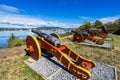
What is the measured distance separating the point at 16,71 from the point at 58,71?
5.09 feet

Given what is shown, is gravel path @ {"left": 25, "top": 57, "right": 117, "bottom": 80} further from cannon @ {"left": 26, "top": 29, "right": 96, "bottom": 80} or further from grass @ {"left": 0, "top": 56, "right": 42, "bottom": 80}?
cannon @ {"left": 26, "top": 29, "right": 96, "bottom": 80}

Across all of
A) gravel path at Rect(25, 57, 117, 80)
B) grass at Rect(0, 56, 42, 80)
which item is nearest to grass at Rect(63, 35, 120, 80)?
Result: gravel path at Rect(25, 57, 117, 80)

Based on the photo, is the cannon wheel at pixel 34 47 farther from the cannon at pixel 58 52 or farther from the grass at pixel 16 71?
the grass at pixel 16 71

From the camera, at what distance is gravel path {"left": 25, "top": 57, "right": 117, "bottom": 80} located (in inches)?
156

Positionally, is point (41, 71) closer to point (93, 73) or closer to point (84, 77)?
point (84, 77)

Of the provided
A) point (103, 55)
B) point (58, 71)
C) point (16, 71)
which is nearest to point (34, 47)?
point (16, 71)

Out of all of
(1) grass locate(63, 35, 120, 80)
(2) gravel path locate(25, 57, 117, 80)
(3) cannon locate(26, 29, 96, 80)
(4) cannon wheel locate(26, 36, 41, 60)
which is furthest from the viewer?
(1) grass locate(63, 35, 120, 80)

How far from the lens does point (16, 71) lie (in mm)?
4188

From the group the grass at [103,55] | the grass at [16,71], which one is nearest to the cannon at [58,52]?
the grass at [16,71]

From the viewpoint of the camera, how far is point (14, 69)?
431 centimetres

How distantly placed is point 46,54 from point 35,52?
3.78ft

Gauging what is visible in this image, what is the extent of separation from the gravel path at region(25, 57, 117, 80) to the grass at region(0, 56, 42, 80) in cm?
21

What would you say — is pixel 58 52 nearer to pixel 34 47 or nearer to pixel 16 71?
pixel 34 47

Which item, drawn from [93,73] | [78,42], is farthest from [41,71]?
[78,42]
